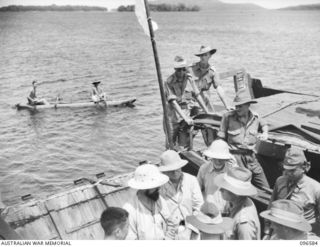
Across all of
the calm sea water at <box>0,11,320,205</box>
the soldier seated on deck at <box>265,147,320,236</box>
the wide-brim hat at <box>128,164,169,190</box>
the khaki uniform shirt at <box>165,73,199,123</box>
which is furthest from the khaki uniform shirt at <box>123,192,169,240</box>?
the calm sea water at <box>0,11,320,205</box>

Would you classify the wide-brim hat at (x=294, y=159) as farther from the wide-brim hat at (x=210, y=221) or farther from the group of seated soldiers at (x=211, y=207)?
the wide-brim hat at (x=210, y=221)

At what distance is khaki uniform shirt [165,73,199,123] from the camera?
20.0ft

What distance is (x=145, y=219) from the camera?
11.0ft

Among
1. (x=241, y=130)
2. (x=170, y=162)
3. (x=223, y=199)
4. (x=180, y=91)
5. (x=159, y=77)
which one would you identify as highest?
(x=159, y=77)

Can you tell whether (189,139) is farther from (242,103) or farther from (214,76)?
(242,103)

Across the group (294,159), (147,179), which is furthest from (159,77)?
(294,159)

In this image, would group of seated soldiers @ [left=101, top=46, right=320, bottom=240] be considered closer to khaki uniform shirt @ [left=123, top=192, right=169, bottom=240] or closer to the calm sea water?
khaki uniform shirt @ [left=123, top=192, right=169, bottom=240]

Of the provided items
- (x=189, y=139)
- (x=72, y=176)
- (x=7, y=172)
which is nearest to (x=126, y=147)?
(x=72, y=176)

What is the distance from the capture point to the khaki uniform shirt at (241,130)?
491cm

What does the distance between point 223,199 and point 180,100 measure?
2.88 m

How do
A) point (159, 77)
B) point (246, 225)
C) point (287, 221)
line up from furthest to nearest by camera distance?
point (159, 77), point (246, 225), point (287, 221)

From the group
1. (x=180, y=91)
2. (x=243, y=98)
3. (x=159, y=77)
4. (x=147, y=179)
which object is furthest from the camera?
(x=180, y=91)

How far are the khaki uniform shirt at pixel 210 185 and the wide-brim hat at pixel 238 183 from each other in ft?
1.84

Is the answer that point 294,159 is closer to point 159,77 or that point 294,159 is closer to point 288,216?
point 288,216
